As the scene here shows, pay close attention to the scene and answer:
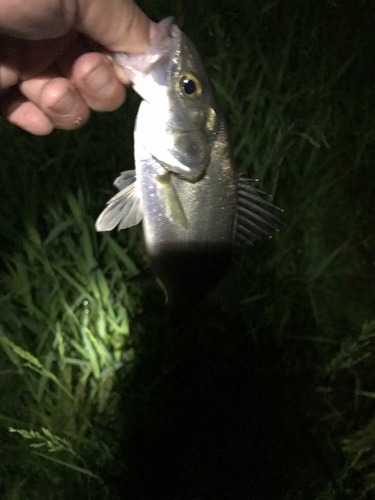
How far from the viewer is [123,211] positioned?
124 cm

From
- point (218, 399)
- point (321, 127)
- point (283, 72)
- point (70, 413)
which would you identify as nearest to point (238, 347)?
point (218, 399)

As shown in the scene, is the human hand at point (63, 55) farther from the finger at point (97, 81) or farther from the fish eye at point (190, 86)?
the fish eye at point (190, 86)

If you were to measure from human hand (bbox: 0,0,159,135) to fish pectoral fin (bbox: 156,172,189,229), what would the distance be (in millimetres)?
323

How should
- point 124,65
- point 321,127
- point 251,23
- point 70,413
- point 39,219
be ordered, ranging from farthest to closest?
1. point 251,23
2. point 321,127
3. point 39,219
4. point 70,413
5. point 124,65

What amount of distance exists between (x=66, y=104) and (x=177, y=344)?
45.3 inches

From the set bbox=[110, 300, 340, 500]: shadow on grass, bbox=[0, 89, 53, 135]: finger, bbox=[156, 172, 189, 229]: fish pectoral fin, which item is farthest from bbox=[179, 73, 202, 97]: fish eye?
bbox=[110, 300, 340, 500]: shadow on grass

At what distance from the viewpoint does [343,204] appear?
7.34 ft

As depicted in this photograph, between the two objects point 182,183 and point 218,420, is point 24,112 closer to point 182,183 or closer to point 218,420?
point 182,183

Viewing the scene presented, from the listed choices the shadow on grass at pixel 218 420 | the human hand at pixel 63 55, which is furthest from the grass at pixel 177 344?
the human hand at pixel 63 55

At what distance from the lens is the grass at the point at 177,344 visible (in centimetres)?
167

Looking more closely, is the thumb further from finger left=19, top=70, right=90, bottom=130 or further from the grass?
the grass

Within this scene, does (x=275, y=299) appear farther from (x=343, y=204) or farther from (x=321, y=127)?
(x=321, y=127)

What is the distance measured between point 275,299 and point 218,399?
1.89 ft

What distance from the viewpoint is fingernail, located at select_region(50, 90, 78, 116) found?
1234 mm
